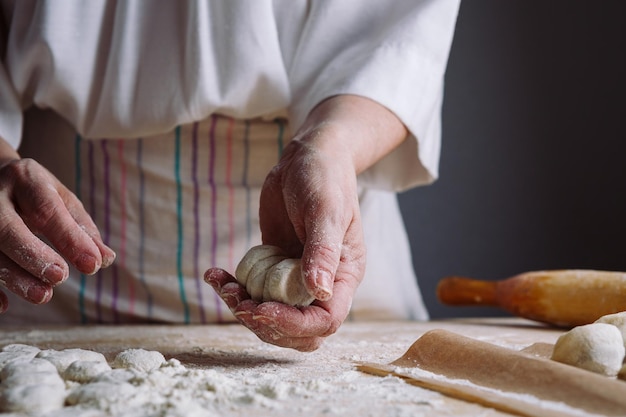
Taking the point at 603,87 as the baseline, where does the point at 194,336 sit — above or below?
below

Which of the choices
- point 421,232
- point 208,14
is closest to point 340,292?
point 208,14

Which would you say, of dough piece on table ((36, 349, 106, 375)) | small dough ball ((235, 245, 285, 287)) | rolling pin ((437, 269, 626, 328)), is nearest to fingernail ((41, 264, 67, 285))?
dough piece on table ((36, 349, 106, 375))

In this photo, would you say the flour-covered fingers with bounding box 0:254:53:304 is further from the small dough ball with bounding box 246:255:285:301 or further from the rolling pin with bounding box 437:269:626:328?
the rolling pin with bounding box 437:269:626:328

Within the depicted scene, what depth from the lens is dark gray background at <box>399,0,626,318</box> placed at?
2760 millimetres

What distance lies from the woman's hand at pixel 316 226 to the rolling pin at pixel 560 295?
0.47 m

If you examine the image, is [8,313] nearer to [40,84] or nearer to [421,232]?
[40,84]

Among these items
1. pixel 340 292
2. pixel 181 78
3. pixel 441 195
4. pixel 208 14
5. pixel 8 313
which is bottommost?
pixel 8 313

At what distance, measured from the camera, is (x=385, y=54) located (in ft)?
4.82

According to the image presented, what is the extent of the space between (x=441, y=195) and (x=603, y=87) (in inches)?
28.3

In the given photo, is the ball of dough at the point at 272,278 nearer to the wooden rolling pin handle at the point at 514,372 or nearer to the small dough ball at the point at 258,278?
the small dough ball at the point at 258,278

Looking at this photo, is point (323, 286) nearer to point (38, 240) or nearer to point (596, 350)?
point (596, 350)

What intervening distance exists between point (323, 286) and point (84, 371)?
0.98 feet

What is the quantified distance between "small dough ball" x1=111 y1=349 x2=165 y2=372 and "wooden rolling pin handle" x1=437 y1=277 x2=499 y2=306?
942mm

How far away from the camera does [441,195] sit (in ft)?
9.30
